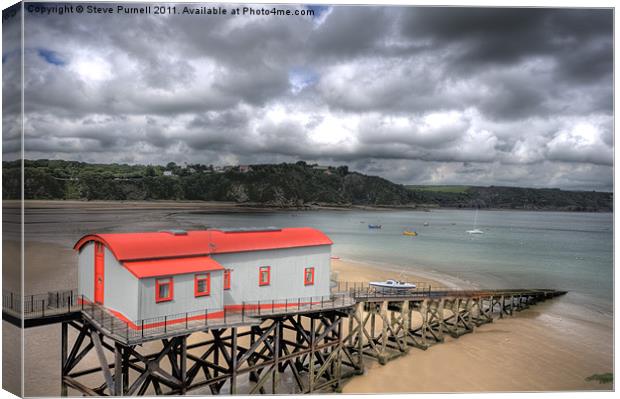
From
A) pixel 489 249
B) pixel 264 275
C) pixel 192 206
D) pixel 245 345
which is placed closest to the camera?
pixel 264 275

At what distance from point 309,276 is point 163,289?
5.04 metres

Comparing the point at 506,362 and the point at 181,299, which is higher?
the point at 181,299

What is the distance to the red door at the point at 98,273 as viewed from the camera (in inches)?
497

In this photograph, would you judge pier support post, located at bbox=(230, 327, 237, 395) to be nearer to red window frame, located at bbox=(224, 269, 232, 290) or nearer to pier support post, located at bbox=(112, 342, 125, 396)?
red window frame, located at bbox=(224, 269, 232, 290)

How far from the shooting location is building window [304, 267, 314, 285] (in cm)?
1526

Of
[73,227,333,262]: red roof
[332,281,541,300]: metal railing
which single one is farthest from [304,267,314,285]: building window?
[332,281,541,300]: metal railing

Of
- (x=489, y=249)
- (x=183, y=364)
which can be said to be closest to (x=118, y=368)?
(x=183, y=364)

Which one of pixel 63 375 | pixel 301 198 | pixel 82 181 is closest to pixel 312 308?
pixel 63 375

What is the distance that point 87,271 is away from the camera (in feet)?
43.5

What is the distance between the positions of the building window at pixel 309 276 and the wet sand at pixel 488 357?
4.48m

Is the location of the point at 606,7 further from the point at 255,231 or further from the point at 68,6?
the point at 68,6

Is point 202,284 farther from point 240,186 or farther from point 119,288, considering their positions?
point 240,186

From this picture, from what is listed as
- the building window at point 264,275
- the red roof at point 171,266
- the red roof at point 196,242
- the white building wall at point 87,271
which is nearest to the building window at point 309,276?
the red roof at point 196,242

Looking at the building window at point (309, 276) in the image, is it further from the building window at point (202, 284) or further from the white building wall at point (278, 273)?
the building window at point (202, 284)
